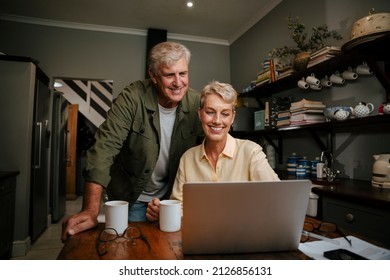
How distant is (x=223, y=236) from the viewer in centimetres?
70

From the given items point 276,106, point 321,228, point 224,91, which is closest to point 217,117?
point 224,91

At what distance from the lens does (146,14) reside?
3346 millimetres

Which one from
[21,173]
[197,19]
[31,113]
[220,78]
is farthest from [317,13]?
[21,173]

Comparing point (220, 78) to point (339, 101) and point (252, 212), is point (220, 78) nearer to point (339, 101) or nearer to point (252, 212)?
point (339, 101)

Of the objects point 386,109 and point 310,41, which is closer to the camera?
point 386,109

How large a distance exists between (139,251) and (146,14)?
10.5 ft

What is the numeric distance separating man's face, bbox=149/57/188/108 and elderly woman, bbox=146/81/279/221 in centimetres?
15

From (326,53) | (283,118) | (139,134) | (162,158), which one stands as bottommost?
(162,158)

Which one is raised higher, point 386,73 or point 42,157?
point 386,73

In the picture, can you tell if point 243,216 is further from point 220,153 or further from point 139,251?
point 220,153

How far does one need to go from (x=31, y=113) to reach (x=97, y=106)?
137 inches

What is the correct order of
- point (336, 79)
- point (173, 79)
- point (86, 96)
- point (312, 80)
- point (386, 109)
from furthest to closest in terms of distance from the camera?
point (86, 96)
point (312, 80)
point (336, 79)
point (386, 109)
point (173, 79)

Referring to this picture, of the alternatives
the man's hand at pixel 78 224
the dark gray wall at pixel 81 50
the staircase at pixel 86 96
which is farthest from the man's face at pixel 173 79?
the staircase at pixel 86 96

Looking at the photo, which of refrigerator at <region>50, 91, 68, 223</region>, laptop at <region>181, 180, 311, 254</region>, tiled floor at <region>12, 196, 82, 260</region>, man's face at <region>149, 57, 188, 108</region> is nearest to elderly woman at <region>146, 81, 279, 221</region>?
man's face at <region>149, 57, 188, 108</region>
